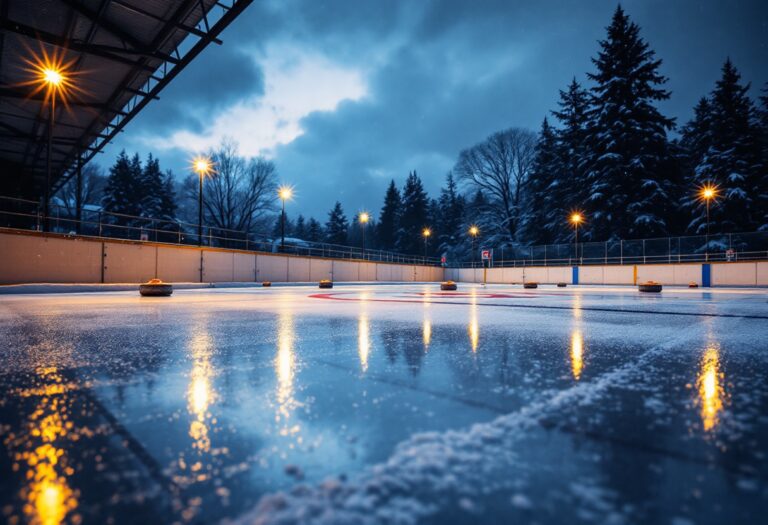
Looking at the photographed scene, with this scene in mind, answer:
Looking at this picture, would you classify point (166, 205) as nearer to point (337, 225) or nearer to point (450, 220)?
point (337, 225)

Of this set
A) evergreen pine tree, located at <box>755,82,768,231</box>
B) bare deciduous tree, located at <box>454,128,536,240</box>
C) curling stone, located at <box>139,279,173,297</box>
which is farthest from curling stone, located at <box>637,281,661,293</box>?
bare deciduous tree, located at <box>454,128,536,240</box>

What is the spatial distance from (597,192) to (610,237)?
14.1 feet

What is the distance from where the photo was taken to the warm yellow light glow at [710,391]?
3.54 ft

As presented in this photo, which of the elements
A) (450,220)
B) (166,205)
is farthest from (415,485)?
(450,220)

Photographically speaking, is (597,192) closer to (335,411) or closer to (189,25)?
(189,25)

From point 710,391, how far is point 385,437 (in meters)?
1.29

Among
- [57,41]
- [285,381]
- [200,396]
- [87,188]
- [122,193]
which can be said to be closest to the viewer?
[200,396]

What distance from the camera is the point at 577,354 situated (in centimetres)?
204

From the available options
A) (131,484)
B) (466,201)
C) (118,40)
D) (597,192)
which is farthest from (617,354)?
(466,201)

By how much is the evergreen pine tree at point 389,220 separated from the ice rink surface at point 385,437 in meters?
58.8

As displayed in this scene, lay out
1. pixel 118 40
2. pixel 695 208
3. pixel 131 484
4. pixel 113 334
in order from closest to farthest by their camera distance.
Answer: pixel 131 484 → pixel 113 334 → pixel 118 40 → pixel 695 208

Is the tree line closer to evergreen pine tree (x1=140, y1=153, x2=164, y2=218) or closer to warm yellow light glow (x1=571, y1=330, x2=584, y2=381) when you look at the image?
evergreen pine tree (x1=140, y1=153, x2=164, y2=218)

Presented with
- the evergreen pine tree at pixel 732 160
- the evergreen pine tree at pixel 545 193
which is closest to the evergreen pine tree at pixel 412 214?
the evergreen pine tree at pixel 545 193

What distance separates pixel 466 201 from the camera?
192ft
